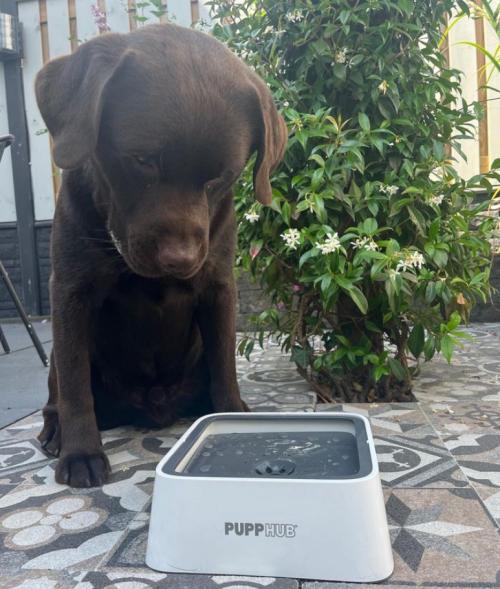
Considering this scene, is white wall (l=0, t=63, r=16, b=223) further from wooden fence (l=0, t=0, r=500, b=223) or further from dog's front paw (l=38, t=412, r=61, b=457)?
dog's front paw (l=38, t=412, r=61, b=457)

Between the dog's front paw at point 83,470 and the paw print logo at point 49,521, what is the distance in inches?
3.1

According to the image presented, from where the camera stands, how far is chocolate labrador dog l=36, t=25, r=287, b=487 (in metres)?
1.42

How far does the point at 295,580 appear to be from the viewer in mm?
1112

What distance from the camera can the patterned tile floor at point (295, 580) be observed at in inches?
45.1

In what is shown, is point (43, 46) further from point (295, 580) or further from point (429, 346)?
point (295, 580)

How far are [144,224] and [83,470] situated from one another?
0.67 metres

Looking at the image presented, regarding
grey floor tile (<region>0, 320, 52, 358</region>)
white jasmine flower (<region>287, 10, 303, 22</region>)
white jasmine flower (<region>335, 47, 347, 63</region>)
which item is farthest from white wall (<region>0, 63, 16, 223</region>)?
white jasmine flower (<region>335, 47, 347, 63</region>)

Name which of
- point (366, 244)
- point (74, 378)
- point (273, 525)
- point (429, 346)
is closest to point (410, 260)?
point (366, 244)

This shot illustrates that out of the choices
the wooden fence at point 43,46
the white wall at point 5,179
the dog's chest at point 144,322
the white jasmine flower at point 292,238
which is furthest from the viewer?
the white wall at point 5,179

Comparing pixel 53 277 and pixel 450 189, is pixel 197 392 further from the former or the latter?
pixel 450 189

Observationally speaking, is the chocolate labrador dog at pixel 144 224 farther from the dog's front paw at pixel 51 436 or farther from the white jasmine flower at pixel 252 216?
the white jasmine flower at pixel 252 216

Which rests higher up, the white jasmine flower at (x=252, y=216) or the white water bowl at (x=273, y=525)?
the white jasmine flower at (x=252, y=216)

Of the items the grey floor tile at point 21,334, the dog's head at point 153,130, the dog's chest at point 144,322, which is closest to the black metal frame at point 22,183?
the grey floor tile at point 21,334

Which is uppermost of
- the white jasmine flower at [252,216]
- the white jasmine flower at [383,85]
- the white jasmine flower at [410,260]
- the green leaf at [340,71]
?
the green leaf at [340,71]
